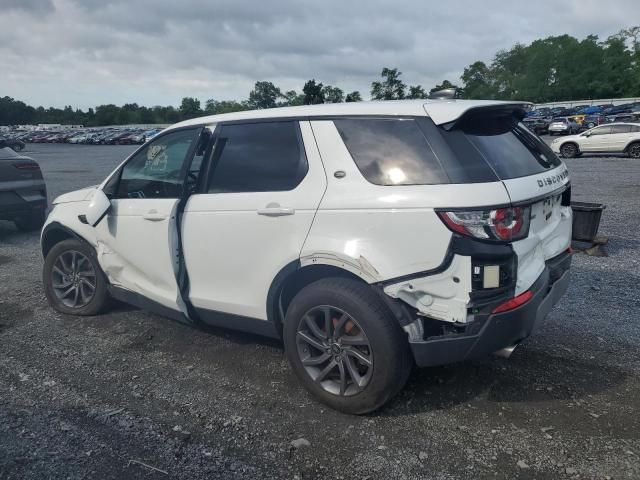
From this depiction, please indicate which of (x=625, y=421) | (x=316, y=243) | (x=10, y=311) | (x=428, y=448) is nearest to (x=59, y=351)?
(x=10, y=311)

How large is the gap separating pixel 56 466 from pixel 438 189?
243 centimetres

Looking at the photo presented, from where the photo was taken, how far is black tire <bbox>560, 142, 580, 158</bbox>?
73.7 feet

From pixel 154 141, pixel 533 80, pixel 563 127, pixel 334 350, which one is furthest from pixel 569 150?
pixel 533 80

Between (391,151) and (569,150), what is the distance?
22.7 meters

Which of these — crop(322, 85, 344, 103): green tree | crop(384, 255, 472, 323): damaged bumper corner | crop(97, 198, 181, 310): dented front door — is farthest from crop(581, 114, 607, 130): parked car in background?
crop(384, 255, 472, 323): damaged bumper corner

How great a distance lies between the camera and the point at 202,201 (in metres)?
3.56

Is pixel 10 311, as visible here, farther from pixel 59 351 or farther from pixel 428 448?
pixel 428 448

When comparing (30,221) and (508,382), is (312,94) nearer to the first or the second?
(508,382)

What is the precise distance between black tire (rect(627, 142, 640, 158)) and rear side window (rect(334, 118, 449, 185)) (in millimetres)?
21636

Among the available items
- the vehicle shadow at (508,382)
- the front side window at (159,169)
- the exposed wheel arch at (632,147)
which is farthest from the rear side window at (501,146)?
the exposed wheel arch at (632,147)

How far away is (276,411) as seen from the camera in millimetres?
3139

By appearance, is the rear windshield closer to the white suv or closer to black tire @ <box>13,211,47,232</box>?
the white suv

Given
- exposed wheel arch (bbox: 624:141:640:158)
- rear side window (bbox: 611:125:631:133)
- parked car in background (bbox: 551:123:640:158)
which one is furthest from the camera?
rear side window (bbox: 611:125:631:133)

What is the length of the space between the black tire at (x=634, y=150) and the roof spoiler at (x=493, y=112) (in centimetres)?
2068
